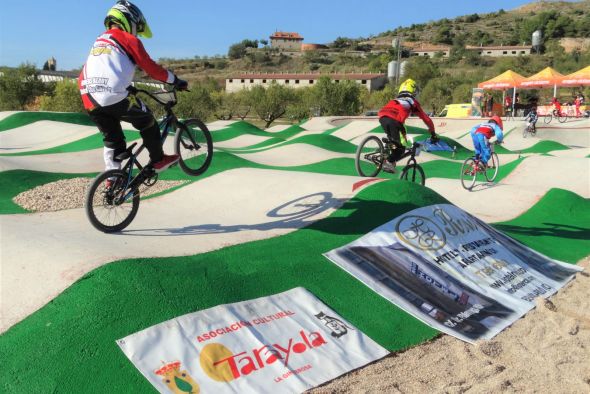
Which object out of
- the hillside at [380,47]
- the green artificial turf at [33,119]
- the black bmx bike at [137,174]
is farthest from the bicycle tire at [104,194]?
the hillside at [380,47]

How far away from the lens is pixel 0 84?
43.5 meters

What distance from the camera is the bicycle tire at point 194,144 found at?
653 cm

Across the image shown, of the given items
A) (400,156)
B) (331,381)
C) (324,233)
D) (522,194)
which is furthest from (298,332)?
(522,194)

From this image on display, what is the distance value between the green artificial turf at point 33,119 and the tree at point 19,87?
2395cm

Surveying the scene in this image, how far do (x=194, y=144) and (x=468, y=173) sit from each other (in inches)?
342

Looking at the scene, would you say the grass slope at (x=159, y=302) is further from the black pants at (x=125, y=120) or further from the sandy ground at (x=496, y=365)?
the black pants at (x=125, y=120)

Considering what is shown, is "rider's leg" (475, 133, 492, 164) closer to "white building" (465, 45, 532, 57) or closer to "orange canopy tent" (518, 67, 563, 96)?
"orange canopy tent" (518, 67, 563, 96)

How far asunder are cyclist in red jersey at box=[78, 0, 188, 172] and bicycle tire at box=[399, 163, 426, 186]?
6.28 m

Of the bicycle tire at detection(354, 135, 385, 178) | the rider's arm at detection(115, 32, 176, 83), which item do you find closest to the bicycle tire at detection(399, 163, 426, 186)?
the bicycle tire at detection(354, 135, 385, 178)

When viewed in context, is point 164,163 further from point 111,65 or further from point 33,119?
point 33,119

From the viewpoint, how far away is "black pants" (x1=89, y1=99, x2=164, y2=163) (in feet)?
18.0

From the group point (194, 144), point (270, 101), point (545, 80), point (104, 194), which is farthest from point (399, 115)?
point (270, 101)

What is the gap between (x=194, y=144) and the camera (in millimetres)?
6762

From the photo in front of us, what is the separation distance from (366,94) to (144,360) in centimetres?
6613
